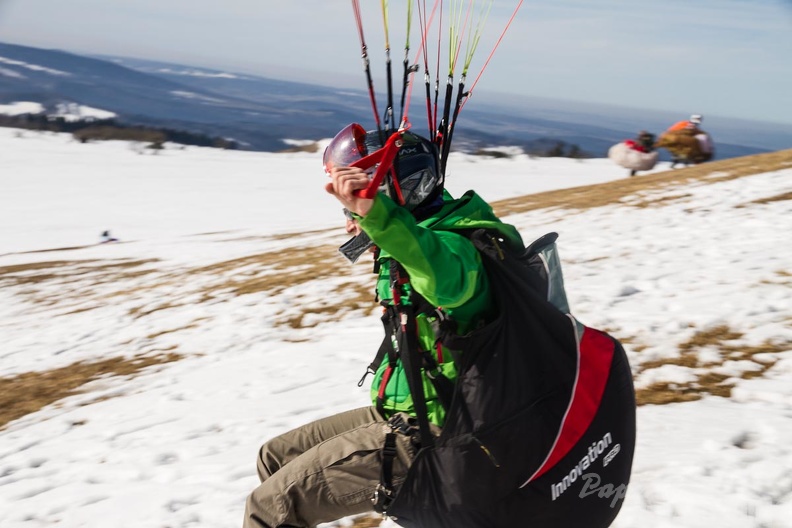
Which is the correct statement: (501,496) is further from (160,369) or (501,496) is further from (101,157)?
(101,157)

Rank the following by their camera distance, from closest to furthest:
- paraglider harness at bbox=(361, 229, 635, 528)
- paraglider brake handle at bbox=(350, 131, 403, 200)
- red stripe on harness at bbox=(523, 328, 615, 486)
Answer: paraglider brake handle at bbox=(350, 131, 403, 200)
paraglider harness at bbox=(361, 229, 635, 528)
red stripe on harness at bbox=(523, 328, 615, 486)

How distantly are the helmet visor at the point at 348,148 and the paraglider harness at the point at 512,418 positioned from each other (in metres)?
0.62

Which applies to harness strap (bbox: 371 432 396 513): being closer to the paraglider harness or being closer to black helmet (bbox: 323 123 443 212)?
the paraglider harness

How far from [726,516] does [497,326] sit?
7.82ft

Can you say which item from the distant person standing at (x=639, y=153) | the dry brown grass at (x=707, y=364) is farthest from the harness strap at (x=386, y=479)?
the distant person standing at (x=639, y=153)

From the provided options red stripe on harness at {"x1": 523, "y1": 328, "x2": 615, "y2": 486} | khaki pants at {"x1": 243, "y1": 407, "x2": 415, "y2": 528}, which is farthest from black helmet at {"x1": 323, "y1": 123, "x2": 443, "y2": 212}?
khaki pants at {"x1": 243, "y1": 407, "x2": 415, "y2": 528}

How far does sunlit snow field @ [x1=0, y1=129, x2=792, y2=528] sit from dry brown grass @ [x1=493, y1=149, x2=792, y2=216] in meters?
0.70

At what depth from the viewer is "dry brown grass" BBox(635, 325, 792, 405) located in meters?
5.39

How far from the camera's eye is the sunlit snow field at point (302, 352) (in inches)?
177

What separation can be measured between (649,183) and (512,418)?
14915 millimetres

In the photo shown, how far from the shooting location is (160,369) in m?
8.42

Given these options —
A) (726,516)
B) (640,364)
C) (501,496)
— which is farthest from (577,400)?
(640,364)

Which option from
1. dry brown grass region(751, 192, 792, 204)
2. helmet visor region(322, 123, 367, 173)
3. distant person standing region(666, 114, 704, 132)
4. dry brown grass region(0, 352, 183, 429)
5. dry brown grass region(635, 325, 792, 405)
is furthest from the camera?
distant person standing region(666, 114, 704, 132)

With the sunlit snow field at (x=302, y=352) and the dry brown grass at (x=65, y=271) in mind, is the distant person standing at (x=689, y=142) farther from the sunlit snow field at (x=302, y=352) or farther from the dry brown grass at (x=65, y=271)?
the dry brown grass at (x=65, y=271)
